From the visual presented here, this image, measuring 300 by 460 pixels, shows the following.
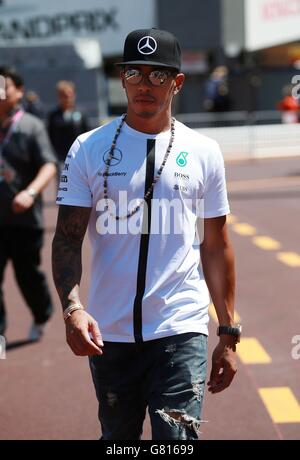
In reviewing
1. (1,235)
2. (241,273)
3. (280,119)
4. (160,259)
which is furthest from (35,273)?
(280,119)

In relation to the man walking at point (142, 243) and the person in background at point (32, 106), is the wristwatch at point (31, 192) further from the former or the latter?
the person in background at point (32, 106)

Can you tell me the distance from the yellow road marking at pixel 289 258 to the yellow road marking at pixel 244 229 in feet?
5.08

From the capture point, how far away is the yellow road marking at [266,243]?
10617 millimetres

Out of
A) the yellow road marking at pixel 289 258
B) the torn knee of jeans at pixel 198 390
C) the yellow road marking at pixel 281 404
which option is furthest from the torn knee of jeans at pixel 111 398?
the yellow road marking at pixel 289 258

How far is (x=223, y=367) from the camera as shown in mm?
3477

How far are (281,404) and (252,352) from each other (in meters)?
1.10

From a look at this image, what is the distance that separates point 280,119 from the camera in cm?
2383

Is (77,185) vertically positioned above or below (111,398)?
above

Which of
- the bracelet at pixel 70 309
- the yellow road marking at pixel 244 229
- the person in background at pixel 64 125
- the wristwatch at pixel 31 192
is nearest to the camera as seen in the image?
the bracelet at pixel 70 309

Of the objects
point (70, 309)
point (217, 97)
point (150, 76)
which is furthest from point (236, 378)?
point (217, 97)

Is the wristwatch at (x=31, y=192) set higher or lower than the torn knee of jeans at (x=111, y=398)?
higher

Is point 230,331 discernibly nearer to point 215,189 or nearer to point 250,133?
point 215,189

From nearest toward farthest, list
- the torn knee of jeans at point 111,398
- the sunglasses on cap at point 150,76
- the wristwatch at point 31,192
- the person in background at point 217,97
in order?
the sunglasses on cap at point 150,76 → the torn knee of jeans at point 111,398 → the wristwatch at point 31,192 → the person in background at point 217,97

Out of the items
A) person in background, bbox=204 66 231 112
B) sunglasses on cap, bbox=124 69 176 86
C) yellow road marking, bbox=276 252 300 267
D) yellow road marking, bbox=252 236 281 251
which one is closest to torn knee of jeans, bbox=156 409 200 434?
sunglasses on cap, bbox=124 69 176 86
